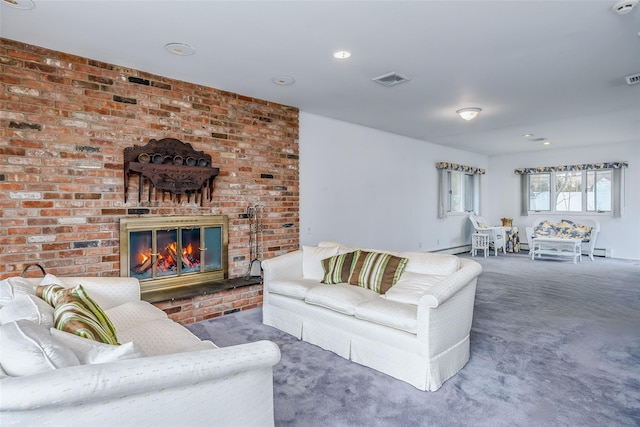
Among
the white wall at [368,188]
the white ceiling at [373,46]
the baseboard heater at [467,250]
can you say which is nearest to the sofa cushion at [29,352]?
the white ceiling at [373,46]

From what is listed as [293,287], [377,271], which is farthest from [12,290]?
[377,271]

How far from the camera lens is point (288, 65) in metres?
3.28

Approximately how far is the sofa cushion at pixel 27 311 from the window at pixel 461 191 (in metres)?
7.75

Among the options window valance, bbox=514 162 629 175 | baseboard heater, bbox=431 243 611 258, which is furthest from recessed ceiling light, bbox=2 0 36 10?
window valance, bbox=514 162 629 175

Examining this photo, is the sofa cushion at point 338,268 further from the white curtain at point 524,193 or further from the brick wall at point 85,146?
the white curtain at point 524,193

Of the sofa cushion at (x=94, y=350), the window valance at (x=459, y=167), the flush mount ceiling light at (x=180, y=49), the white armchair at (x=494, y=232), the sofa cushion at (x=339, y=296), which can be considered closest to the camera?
the sofa cushion at (x=94, y=350)

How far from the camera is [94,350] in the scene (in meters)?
1.26

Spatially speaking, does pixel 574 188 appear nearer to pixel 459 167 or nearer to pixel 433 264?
pixel 459 167

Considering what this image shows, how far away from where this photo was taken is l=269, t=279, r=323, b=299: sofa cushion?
3.15 m

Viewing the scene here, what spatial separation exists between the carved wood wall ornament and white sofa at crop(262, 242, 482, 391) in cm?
111

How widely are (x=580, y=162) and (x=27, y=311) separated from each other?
975 centimetres

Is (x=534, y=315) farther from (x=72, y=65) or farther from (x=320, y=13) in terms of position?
(x=72, y=65)

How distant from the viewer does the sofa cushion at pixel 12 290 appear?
186cm

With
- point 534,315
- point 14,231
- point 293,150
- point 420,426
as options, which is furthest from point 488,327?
point 14,231
